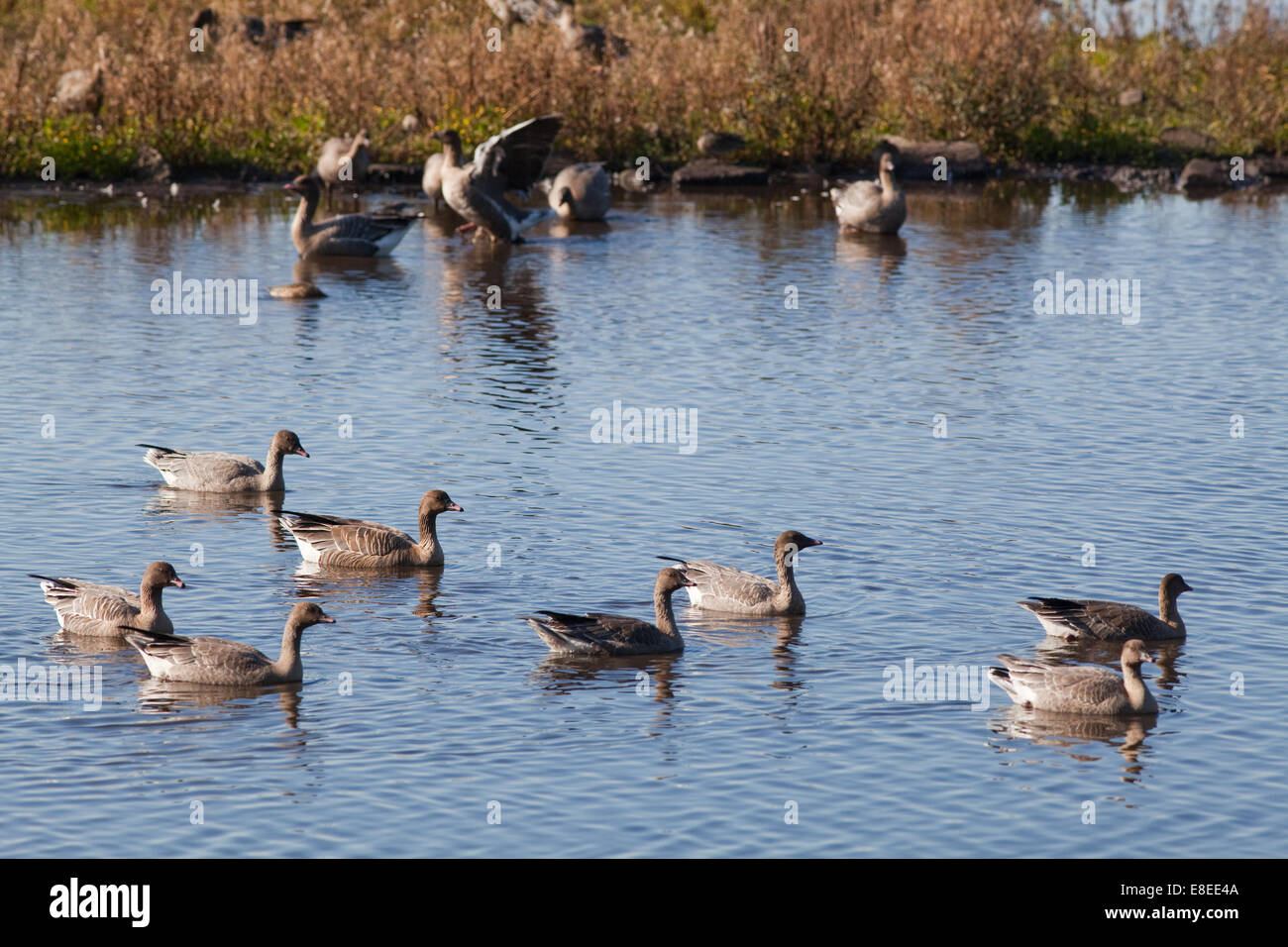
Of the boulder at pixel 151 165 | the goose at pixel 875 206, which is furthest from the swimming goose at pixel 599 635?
the boulder at pixel 151 165

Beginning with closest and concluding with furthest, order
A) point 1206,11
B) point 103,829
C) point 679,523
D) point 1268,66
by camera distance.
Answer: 1. point 103,829
2. point 679,523
3. point 1268,66
4. point 1206,11

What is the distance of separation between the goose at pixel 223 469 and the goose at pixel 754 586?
16.8 feet

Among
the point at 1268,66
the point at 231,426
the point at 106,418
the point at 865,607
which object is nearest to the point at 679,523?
the point at 865,607

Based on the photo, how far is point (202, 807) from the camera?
1150 cm

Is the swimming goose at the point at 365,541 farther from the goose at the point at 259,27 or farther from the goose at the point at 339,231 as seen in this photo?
the goose at the point at 259,27

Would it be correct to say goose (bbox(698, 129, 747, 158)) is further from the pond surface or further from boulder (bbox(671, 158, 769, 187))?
the pond surface

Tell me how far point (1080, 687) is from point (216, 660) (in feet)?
20.7

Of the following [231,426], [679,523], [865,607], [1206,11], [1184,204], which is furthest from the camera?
[1206,11]

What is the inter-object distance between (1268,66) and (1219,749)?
A: 121ft

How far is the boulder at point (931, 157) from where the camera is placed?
4372 centimetres

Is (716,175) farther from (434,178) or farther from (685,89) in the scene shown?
(434,178)

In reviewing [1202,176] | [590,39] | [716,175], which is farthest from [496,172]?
[1202,176]

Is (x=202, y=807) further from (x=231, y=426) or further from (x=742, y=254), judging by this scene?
(x=742, y=254)

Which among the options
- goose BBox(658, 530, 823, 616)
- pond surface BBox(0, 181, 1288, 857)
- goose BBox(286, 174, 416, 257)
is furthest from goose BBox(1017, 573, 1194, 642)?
goose BBox(286, 174, 416, 257)
